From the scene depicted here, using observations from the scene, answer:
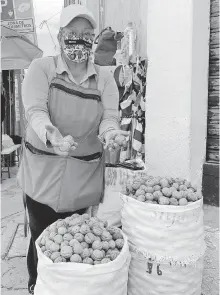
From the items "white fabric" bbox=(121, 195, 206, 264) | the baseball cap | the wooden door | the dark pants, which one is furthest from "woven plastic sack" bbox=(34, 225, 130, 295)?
the wooden door

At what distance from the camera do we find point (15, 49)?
20.1ft

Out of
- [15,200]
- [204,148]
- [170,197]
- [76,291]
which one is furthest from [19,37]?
[76,291]

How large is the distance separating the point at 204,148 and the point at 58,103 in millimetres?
2085

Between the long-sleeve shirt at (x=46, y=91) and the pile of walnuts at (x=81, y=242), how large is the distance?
54 centimetres

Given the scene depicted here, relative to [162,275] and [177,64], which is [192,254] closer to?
[162,275]

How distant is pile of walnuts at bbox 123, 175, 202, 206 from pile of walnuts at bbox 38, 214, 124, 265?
30 centimetres

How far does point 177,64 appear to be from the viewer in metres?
3.37

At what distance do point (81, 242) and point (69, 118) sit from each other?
2.60 feet

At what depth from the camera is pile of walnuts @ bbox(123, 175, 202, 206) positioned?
2.21m

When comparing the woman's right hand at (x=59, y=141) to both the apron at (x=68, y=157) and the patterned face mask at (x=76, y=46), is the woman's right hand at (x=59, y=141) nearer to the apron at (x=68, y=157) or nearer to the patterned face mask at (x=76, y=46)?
the apron at (x=68, y=157)

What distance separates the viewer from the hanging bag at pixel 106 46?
433 centimetres

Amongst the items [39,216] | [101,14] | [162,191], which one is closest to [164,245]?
[162,191]

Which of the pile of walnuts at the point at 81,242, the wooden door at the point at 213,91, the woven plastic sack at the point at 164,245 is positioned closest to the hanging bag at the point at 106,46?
the wooden door at the point at 213,91

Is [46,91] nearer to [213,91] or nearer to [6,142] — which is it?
[213,91]
